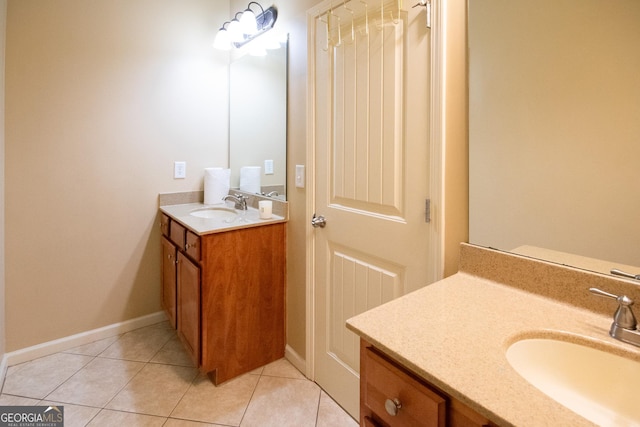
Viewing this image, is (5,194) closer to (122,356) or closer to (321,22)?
(122,356)

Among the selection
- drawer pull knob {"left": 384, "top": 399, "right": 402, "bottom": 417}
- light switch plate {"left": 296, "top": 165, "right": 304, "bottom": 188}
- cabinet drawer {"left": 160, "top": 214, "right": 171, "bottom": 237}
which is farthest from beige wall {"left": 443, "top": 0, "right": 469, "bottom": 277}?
cabinet drawer {"left": 160, "top": 214, "right": 171, "bottom": 237}

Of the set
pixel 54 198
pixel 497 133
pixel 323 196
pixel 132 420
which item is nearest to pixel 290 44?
pixel 323 196

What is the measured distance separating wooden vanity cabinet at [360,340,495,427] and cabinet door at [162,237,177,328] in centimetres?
167

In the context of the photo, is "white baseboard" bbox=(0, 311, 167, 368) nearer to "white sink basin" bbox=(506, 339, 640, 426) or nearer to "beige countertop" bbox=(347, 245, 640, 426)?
"beige countertop" bbox=(347, 245, 640, 426)

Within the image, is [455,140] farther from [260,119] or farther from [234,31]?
[234,31]

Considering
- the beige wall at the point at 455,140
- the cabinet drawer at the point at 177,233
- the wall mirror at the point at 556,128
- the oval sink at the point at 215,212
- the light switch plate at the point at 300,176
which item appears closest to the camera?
the wall mirror at the point at 556,128

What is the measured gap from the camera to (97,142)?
7.42 feet

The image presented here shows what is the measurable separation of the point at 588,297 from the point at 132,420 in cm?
190

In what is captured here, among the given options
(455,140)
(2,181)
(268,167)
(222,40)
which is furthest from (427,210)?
(2,181)

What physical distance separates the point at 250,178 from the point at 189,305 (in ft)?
3.14

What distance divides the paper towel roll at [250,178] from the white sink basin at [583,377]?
1919mm

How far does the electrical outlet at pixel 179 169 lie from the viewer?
256 centimetres

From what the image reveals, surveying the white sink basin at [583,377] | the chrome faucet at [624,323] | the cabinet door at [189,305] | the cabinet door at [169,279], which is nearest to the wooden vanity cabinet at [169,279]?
the cabinet door at [169,279]

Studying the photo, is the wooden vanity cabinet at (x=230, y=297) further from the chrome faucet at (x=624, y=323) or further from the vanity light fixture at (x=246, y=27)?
the chrome faucet at (x=624, y=323)
